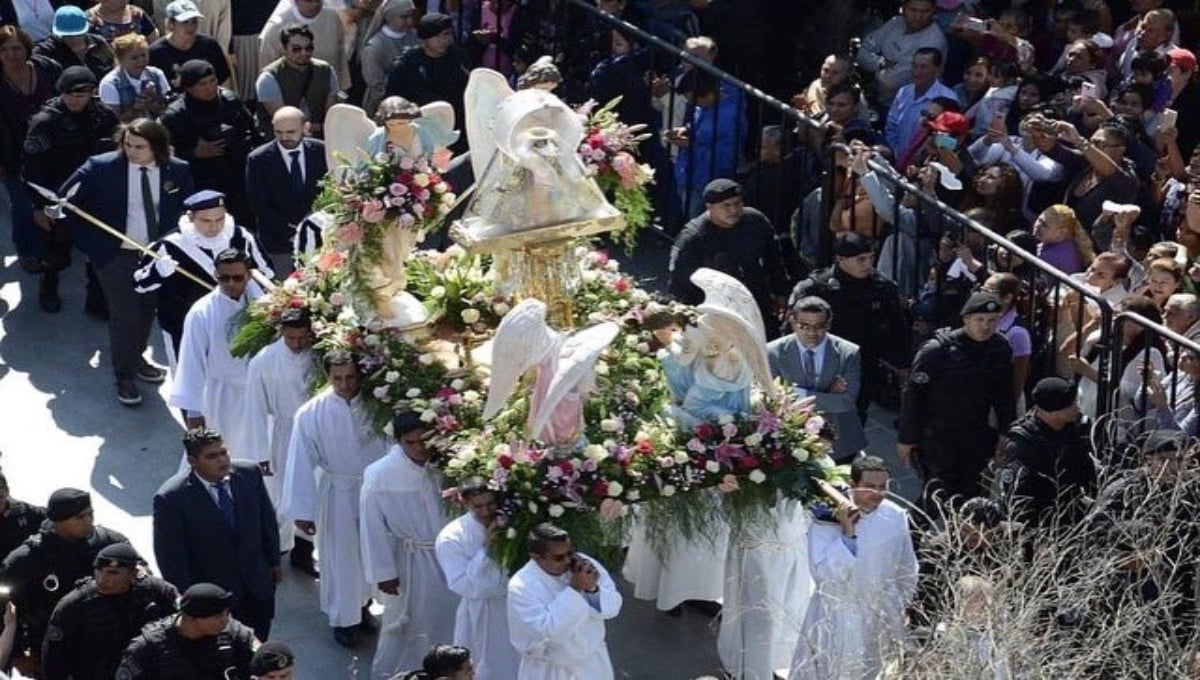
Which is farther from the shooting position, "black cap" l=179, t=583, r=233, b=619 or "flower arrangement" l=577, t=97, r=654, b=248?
"flower arrangement" l=577, t=97, r=654, b=248

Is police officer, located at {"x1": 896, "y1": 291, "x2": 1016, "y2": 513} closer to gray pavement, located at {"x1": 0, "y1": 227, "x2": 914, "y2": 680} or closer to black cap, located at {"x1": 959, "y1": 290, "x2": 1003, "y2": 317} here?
black cap, located at {"x1": 959, "y1": 290, "x2": 1003, "y2": 317}

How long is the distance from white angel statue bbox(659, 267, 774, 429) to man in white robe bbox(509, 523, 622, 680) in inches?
45.4

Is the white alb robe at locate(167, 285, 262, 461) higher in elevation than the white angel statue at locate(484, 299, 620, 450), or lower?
lower

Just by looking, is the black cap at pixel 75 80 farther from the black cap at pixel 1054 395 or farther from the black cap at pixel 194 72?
the black cap at pixel 1054 395

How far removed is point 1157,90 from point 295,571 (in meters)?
6.04

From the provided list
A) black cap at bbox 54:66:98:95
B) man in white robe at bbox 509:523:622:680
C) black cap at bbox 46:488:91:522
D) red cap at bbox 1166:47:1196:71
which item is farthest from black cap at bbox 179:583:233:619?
red cap at bbox 1166:47:1196:71

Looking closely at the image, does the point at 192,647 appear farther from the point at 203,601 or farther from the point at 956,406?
the point at 956,406

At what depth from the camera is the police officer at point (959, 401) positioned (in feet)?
48.2

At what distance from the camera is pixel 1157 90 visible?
56.4ft

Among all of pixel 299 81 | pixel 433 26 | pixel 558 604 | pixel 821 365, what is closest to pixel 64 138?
pixel 299 81

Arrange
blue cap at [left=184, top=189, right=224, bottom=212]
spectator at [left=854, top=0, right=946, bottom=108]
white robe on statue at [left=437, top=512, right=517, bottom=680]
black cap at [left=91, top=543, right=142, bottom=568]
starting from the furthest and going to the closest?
spectator at [left=854, top=0, right=946, bottom=108] → blue cap at [left=184, top=189, right=224, bottom=212] → white robe on statue at [left=437, top=512, right=517, bottom=680] → black cap at [left=91, top=543, right=142, bottom=568]

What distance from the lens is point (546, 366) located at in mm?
13359

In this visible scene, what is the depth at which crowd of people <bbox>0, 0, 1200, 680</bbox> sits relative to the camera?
→ 12.8m

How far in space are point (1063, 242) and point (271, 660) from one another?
5.79 meters
